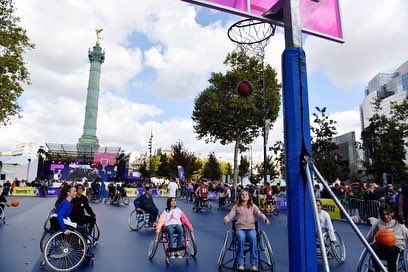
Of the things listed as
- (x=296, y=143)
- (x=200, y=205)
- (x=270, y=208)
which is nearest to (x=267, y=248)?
(x=296, y=143)

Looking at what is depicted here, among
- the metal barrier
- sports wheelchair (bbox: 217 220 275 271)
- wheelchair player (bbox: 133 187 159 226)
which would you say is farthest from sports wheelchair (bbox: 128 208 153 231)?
the metal barrier

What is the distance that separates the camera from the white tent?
39.9 metres

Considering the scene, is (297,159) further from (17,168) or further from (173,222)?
(17,168)

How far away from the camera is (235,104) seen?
89.6 ft

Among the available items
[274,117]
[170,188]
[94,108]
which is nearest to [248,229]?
[170,188]

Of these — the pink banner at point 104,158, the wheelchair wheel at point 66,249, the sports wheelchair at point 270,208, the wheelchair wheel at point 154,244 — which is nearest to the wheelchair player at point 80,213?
the wheelchair wheel at point 66,249

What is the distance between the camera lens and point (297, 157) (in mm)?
2914

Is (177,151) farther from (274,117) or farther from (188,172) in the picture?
(274,117)

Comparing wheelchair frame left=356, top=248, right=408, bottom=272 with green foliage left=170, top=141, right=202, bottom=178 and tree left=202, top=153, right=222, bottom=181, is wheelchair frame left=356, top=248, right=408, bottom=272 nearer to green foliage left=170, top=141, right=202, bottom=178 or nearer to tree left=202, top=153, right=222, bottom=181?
green foliage left=170, top=141, right=202, bottom=178

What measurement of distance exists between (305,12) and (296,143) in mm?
1649

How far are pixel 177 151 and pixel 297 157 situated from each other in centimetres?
5186

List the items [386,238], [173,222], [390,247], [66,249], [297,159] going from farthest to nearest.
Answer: [173,222] → [66,249] → [390,247] → [386,238] → [297,159]

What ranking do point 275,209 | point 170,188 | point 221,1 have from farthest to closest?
point 275,209 → point 170,188 → point 221,1

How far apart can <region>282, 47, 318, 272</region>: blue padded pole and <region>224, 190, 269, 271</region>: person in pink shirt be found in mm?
3100
